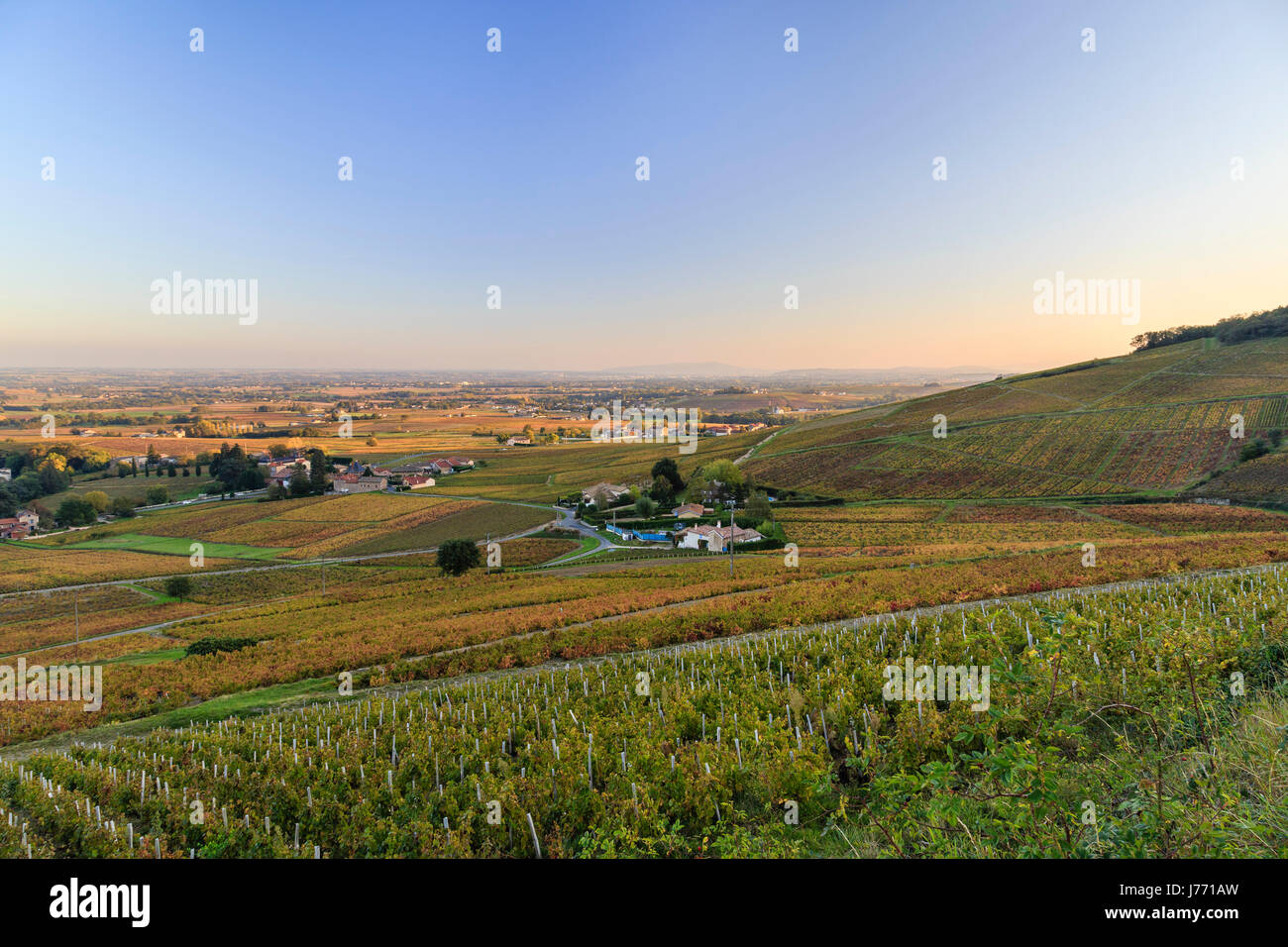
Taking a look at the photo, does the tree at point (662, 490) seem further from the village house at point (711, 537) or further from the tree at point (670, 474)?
the village house at point (711, 537)

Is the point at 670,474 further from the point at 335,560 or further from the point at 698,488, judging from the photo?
the point at 335,560

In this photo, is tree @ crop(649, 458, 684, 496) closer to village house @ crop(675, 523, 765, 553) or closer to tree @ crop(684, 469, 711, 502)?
tree @ crop(684, 469, 711, 502)

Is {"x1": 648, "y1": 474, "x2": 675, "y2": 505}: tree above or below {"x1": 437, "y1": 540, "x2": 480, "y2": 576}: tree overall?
above

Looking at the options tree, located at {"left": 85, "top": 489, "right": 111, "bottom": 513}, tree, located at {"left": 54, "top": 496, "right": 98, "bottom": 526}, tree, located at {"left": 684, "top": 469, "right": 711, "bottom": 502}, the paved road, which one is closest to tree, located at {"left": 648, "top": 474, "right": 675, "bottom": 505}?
tree, located at {"left": 684, "top": 469, "right": 711, "bottom": 502}

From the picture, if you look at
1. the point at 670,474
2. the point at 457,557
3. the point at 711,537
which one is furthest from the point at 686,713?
the point at 670,474
